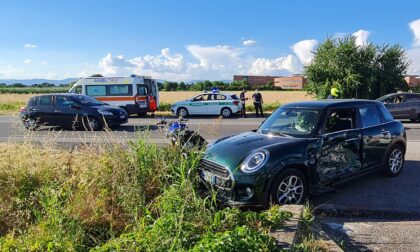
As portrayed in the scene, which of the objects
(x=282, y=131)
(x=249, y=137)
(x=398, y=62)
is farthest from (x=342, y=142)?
(x=398, y=62)

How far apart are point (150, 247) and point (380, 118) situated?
16.7 feet

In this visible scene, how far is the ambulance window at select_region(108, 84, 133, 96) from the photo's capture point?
20.5 m

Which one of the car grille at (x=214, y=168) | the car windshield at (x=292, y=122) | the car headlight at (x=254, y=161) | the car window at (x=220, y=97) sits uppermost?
the car window at (x=220, y=97)

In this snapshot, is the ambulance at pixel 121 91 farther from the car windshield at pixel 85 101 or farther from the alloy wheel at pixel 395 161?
the alloy wheel at pixel 395 161

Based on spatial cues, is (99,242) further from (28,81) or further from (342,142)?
(28,81)

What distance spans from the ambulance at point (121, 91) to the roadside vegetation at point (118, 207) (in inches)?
603

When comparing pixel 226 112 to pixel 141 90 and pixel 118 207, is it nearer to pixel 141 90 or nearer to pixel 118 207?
pixel 141 90

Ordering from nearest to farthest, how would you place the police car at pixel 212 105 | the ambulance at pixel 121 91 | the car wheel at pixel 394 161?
the car wheel at pixel 394 161, the ambulance at pixel 121 91, the police car at pixel 212 105

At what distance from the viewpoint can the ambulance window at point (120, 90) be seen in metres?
20.5

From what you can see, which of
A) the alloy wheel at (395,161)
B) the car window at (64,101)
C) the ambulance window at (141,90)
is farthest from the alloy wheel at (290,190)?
the ambulance window at (141,90)

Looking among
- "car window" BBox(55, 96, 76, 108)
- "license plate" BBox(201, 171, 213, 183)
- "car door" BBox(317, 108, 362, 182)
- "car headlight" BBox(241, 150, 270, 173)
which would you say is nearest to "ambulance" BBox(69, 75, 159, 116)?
"car window" BBox(55, 96, 76, 108)

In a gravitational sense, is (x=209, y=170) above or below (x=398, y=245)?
above

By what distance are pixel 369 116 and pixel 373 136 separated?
39cm

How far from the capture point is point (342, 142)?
214 inches
